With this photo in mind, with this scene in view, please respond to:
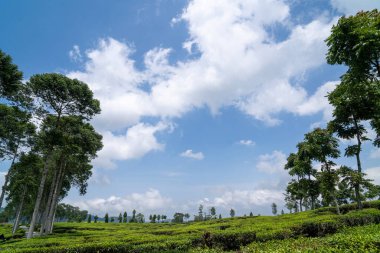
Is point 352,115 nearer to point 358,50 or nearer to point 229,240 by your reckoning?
point 358,50

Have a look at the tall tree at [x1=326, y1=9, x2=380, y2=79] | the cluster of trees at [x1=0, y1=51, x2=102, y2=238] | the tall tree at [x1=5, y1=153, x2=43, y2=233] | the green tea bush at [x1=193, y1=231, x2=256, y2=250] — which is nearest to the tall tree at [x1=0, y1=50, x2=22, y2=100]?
the cluster of trees at [x1=0, y1=51, x2=102, y2=238]

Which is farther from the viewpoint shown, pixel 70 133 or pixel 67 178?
pixel 67 178

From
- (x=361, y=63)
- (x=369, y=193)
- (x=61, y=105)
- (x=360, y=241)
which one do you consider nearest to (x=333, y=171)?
(x=369, y=193)

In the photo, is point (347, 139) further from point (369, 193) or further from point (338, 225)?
point (338, 225)

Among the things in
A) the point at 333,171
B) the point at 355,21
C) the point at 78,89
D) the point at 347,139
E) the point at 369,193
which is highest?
the point at 78,89

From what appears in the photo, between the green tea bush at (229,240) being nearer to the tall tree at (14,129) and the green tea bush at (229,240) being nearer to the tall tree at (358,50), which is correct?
the tall tree at (358,50)

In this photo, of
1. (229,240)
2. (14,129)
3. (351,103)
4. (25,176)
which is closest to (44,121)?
(14,129)

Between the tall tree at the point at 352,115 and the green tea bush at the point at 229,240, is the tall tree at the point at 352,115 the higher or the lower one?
the higher one

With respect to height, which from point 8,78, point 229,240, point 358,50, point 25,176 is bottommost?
point 229,240

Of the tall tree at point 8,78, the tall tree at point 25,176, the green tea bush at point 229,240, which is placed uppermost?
the tall tree at point 8,78

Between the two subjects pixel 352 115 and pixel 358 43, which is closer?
pixel 358 43

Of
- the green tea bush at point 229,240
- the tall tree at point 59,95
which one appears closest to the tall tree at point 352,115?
the green tea bush at point 229,240

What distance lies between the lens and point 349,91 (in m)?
17.9

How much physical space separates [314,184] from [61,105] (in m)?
42.3
